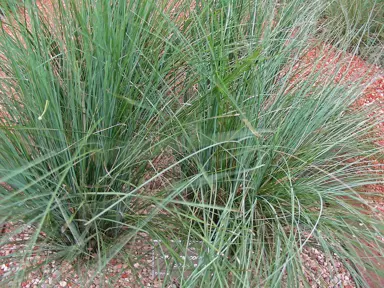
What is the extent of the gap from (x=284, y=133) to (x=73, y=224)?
71 centimetres

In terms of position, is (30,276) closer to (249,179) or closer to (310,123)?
(249,179)

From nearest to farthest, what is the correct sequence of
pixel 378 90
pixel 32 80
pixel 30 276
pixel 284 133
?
1. pixel 32 80
2. pixel 30 276
3. pixel 284 133
4. pixel 378 90

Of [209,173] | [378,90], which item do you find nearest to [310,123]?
[209,173]

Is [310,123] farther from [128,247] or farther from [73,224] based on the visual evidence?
[73,224]

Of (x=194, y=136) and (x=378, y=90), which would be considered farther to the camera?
(x=378, y=90)

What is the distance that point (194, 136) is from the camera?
1.43m

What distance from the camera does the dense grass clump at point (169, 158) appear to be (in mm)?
1221

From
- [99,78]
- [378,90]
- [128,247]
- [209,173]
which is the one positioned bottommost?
[378,90]

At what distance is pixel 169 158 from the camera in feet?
5.22

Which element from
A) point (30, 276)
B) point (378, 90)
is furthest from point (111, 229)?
point (378, 90)

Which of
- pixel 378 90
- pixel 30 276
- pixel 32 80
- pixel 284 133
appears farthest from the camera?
pixel 378 90

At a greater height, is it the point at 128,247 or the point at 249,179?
the point at 249,179

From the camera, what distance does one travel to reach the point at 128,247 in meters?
1.42

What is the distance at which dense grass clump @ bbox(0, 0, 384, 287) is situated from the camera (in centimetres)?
122
